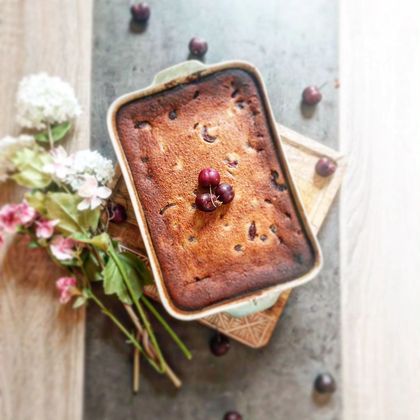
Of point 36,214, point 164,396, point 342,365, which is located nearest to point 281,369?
point 342,365

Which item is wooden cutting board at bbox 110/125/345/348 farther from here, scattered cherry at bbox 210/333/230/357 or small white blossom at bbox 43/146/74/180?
small white blossom at bbox 43/146/74/180

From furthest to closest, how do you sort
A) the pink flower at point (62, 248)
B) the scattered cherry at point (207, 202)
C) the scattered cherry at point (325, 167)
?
the scattered cherry at point (325, 167), the pink flower at point (62, 248), the scattered cherry at point (207, 202)

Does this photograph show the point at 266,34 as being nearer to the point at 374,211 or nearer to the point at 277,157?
the point at 277,157

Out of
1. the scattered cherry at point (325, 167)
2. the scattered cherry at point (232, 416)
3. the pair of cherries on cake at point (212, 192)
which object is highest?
the pair of cherries on cake at point (212, 192)

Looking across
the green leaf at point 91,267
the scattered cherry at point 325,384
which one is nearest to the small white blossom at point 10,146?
the green leaf at point 91,267

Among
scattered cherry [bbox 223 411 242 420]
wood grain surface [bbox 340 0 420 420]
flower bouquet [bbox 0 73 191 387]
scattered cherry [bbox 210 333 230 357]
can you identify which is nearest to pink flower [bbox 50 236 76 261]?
flower bouquet [bbox 0 73 191 387]

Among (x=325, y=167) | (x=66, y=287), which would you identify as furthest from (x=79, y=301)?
(x=325, y=167)

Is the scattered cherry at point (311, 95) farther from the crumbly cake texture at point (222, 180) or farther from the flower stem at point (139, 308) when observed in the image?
the flower stem at point (139, 308)
